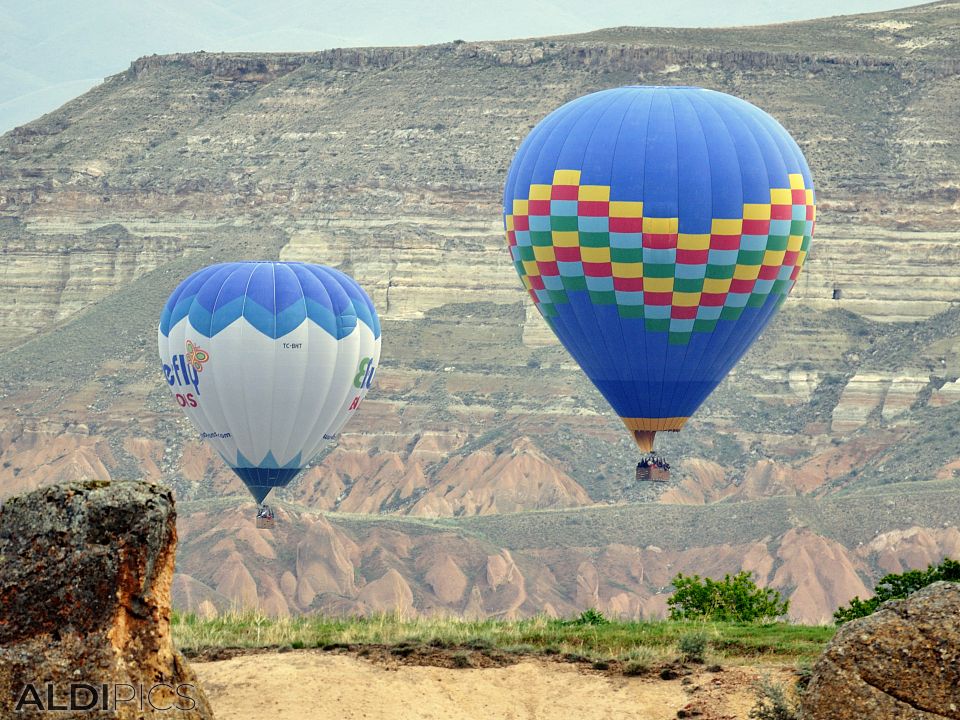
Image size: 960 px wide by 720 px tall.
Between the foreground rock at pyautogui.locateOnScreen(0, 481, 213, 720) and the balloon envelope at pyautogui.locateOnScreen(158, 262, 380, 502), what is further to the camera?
the balloon envelope at pyautogui.locateOnScreen(158, 262, 380, 502)

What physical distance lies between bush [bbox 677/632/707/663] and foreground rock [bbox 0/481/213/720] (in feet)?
21.9

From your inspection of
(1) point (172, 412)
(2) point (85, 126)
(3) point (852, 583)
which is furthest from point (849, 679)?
(2) point (85, 126)

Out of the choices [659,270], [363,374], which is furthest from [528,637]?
[363,374]

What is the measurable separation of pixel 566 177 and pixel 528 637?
21.8 metres

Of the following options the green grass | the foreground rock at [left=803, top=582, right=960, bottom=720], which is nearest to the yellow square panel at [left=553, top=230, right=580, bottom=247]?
the green grass

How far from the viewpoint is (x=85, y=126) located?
133625 mm

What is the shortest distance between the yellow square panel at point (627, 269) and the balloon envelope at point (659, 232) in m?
0.02

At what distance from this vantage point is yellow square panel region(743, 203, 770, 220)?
4072cm

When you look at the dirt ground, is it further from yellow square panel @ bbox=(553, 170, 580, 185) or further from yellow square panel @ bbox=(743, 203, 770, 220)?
yellow square panel @ bbox=(743, 203, 770, 220)

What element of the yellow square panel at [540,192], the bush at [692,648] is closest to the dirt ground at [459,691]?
the bush at [692,648]

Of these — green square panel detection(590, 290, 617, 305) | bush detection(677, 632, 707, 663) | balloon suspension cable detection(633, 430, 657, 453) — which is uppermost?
green square panel detection(590, 290, 617, 305)

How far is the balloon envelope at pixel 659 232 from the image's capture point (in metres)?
40.7

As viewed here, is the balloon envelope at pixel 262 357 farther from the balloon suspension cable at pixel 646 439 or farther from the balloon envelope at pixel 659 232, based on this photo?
the balloon suspension cable at pixel 646 439

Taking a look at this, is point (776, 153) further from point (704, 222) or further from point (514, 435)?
point (514, 435)
